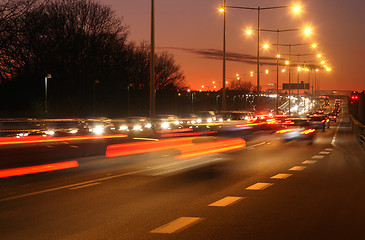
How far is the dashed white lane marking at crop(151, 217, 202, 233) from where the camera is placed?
25.7ft

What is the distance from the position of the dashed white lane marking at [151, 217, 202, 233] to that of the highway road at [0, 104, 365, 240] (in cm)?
1

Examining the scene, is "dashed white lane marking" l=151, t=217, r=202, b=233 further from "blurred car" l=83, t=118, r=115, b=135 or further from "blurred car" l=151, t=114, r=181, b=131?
"blurred car" l=83, t=118, r=115, b=135

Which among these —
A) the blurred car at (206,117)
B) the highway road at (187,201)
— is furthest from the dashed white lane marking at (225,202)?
the blurred car at (206,117)

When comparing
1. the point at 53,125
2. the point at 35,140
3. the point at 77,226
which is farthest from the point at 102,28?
the point at 77,226

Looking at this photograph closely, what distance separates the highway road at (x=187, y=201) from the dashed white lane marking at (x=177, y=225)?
1 cm

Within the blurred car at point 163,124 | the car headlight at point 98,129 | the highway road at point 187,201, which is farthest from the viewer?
the car headlight at point 98,129

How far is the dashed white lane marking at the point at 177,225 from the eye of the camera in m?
7.84

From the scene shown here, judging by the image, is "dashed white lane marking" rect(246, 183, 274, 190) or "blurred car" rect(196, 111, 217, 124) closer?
"dashed white lane marking" rect(246, 183, 274, 190)

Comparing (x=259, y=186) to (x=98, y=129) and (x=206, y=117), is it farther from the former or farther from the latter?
(x=206, y=117)

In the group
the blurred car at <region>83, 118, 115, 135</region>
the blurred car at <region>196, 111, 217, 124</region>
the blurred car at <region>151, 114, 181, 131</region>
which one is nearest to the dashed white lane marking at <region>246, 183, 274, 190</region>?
the blurred car at <region>151, 114, 181, 131</region>

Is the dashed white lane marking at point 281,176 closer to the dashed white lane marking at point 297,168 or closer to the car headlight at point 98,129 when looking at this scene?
the dashed white lane marking at point 297,168

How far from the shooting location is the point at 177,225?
821 centimetres

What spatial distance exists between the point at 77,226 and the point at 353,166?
38.5 ft

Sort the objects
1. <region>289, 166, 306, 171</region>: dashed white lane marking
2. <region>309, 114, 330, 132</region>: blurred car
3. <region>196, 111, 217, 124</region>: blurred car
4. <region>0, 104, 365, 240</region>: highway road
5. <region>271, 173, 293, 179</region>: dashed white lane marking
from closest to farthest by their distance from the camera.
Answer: <region>0, 104, 365, 240</region>: highway road → <region>271, 173, 293, 179</region>: dashed white lane marking → <region>289, 166, 306, 171</region>: dashed white lane marking → <region>309, 114, 330, 132</region>: blurred car → <region>196, 111, 217, 124</region>: blurred car
